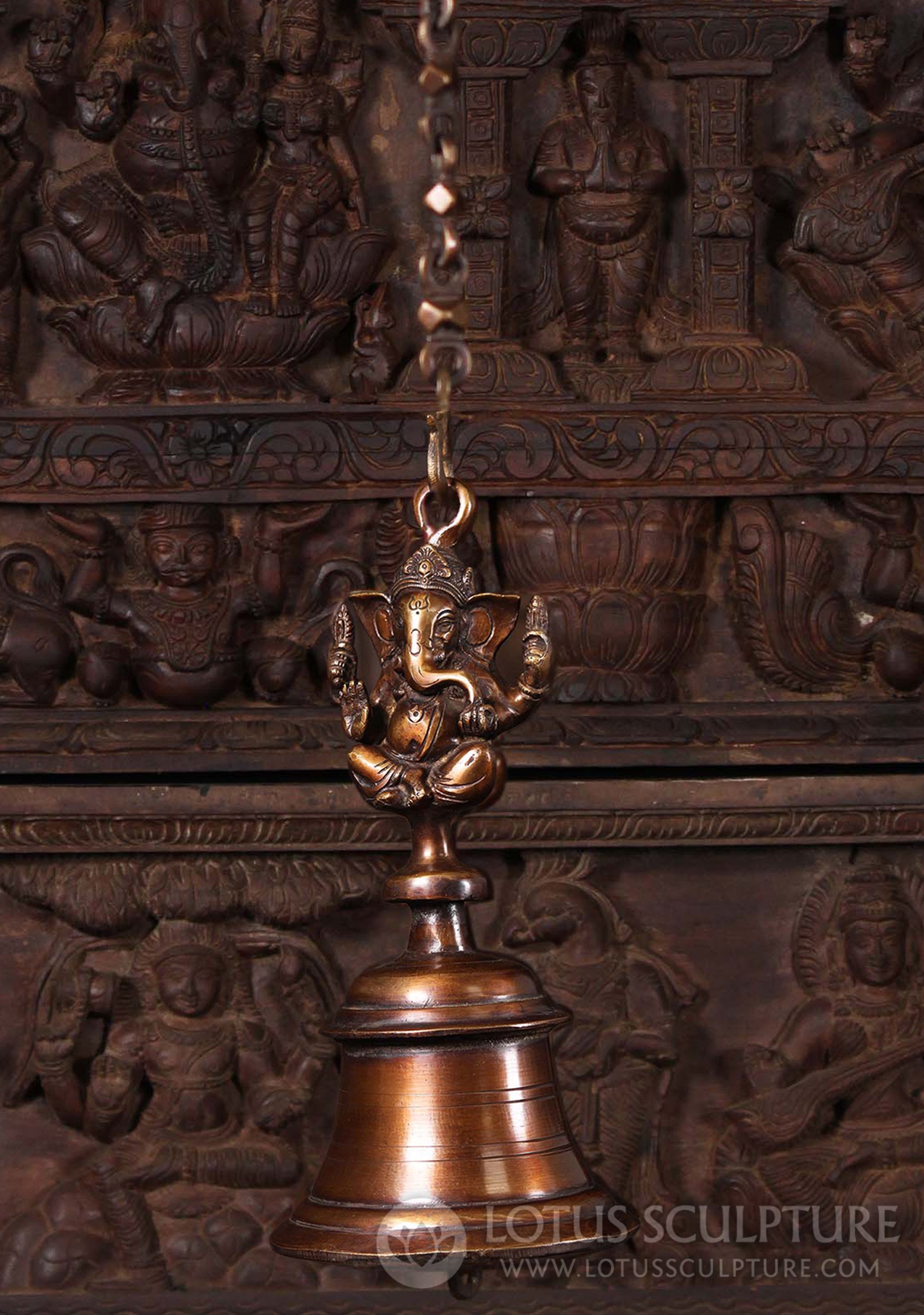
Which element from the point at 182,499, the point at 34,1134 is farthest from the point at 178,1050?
the point at 182,499

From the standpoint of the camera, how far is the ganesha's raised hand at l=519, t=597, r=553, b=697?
2.08m

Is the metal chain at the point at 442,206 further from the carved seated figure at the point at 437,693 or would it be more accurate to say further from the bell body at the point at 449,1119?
the bell body at the point at 449,1119

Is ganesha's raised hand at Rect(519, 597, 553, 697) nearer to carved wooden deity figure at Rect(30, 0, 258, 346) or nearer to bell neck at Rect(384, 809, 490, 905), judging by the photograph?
bell neck at Rect(384, 809, 490, 905)

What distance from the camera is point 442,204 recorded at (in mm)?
1763

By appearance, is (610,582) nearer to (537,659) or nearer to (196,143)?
(196,143)

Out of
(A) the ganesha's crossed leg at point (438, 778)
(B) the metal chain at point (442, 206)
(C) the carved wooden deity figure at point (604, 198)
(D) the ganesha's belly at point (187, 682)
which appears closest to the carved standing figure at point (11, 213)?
(D) the ganesha's belly at point (187, 682)

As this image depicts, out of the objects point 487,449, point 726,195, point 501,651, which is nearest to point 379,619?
point 501,651

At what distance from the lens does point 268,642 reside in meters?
3.98

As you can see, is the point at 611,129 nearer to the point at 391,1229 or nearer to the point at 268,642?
the point at 268,642

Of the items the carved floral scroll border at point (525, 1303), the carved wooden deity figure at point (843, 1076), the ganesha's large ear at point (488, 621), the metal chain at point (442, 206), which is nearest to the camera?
the metal chain at point (442, 206)

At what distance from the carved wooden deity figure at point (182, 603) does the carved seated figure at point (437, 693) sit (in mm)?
1829

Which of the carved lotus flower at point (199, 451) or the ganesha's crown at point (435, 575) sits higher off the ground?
the carved lotus flower at point (199, 451)

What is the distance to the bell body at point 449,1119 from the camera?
197 centimetres

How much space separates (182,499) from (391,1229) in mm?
2253
